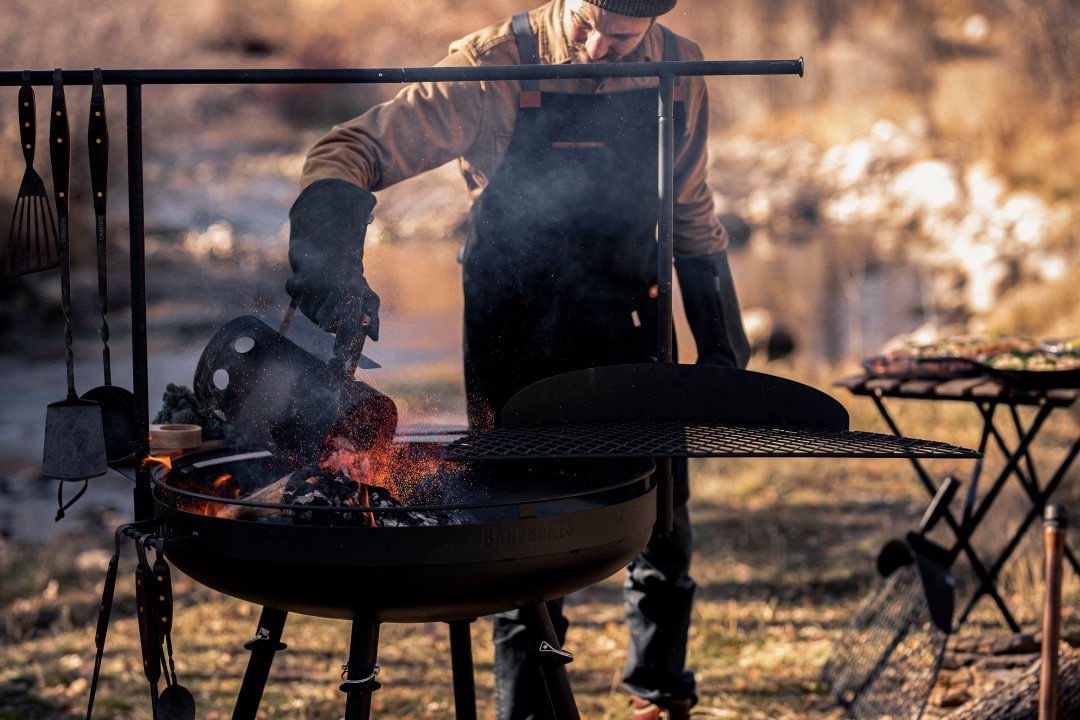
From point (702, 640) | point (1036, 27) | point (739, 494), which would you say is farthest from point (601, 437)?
point (1036, 27)

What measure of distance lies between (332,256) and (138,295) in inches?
14.0

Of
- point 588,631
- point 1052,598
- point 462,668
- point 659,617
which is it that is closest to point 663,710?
point 659,617

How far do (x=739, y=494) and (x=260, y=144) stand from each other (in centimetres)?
1224

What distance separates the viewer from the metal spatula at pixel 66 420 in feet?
6.07

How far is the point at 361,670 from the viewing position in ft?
5.65

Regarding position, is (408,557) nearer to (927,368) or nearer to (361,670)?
(361,670)

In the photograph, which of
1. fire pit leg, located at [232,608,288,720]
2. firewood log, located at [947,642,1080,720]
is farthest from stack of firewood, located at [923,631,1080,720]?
fire pit leg, located at [232,608,288,720]

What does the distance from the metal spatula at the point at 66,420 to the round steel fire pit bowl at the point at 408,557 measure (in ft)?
0.47

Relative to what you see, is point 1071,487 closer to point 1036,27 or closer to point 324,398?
point 324,398

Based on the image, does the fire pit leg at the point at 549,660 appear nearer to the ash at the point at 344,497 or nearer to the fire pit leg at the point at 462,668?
the ash at the point at 344,497

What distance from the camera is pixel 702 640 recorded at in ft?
12.1

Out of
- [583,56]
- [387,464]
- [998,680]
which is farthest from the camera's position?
[998,680]

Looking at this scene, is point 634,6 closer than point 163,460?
No

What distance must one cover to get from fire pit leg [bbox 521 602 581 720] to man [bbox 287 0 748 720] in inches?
24.3
